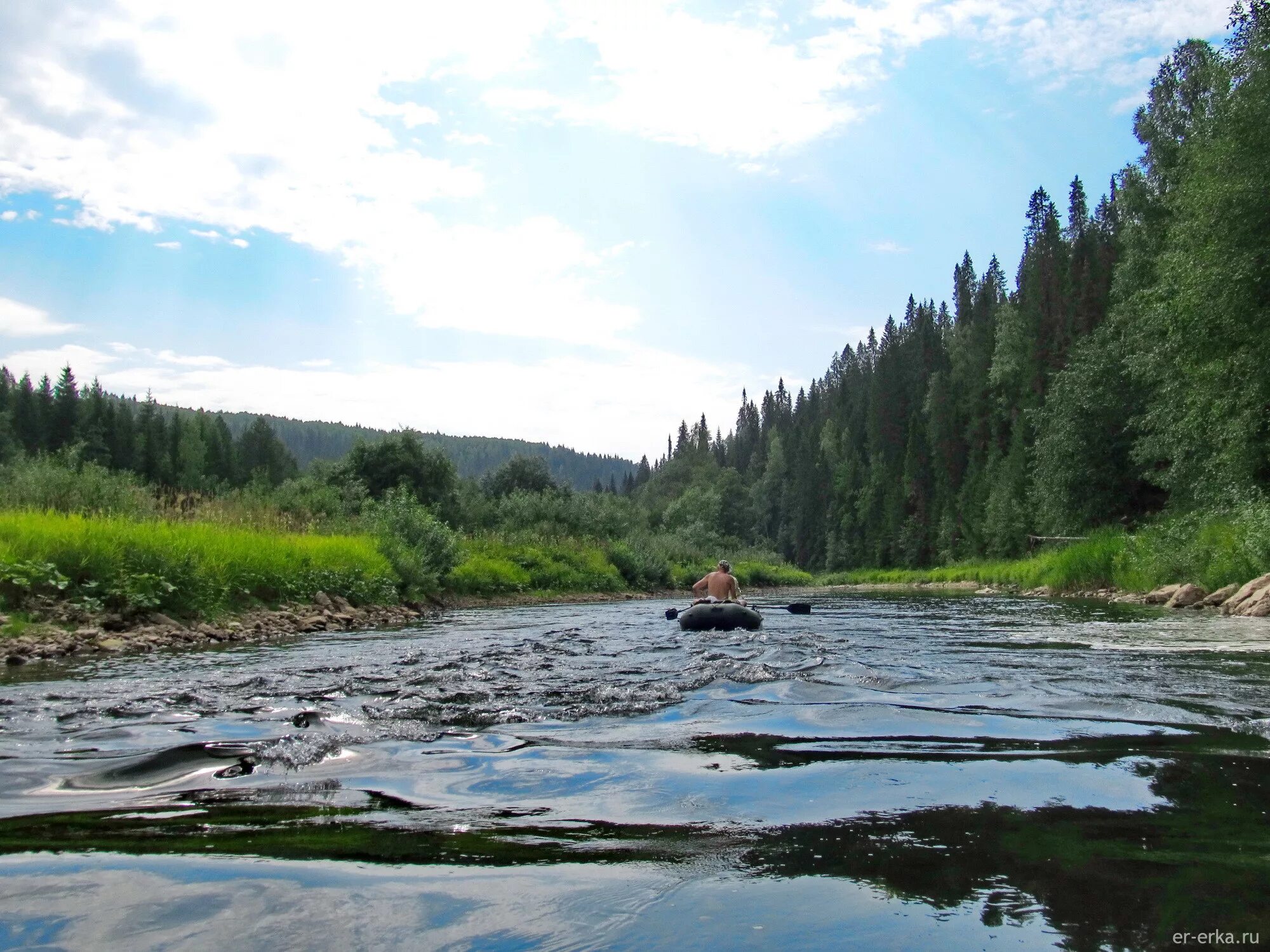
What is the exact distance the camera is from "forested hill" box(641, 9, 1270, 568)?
19906 mm

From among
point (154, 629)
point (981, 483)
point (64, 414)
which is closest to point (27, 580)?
point (154, 629)

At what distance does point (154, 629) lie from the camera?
39.2 ft

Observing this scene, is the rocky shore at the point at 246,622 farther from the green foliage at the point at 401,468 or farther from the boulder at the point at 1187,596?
the green foliage at the point at 401,468

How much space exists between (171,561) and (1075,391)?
114 ft

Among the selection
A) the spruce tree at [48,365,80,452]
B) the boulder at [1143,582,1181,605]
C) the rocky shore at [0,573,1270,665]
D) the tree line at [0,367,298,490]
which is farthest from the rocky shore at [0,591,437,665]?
the spruce tree at [48,365,80,452]

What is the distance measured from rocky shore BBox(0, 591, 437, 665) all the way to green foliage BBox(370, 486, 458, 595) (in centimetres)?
485

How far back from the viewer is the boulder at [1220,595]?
16.6 metres

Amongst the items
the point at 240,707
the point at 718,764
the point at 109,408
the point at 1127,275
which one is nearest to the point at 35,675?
the point at 240,707

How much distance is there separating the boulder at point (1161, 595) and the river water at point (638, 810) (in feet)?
40.3

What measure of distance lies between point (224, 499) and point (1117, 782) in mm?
19610

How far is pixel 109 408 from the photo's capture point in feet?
309

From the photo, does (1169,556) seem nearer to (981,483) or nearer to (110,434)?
(981,483)

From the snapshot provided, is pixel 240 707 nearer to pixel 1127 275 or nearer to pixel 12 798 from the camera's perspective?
pixel 12 798

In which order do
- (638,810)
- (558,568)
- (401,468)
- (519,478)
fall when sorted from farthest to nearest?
1. (519,478)
2. (401,468)
3. (558,568)
4. (638,810)
